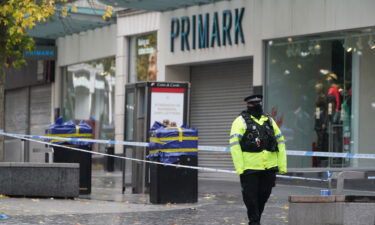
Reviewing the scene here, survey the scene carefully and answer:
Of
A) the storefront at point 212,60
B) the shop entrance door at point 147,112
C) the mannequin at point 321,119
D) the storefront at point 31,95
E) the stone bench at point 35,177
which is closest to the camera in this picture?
the stone bench at point 35,177

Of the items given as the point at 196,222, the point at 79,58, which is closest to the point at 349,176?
the point at 196,222

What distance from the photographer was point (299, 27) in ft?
66.8

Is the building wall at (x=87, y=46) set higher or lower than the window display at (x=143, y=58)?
higher

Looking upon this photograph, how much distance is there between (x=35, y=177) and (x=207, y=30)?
9.61 m

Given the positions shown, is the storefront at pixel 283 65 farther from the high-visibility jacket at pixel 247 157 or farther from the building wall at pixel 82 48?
the high-visibility jacket at pixel 247 157

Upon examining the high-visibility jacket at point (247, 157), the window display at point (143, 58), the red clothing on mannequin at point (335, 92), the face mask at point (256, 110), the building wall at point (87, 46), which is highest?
the building wall at point (87, 46)

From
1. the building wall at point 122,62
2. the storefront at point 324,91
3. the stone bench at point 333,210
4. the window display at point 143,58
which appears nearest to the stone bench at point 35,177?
the stone bench at point 333,210

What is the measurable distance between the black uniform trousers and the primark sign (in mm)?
11950

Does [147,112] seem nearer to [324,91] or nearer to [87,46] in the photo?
[324,91]

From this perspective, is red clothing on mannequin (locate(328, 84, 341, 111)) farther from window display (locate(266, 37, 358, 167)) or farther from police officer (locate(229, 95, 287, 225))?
police officer (locate(229, 95, 287, 225))

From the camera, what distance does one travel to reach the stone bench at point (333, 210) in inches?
381

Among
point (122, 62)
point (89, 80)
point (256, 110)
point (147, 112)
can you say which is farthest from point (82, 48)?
point (256, 110)

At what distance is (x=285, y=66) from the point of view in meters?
21.7

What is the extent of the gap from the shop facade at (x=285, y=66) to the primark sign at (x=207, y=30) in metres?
0.03
